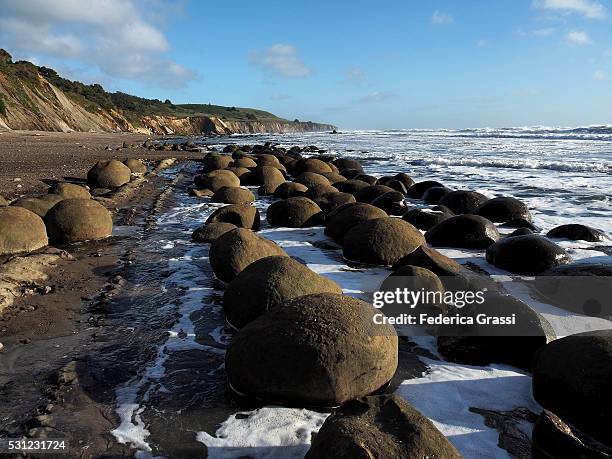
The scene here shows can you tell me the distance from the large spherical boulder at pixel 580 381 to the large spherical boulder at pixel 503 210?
555cm

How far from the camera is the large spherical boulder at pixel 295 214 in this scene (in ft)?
25.9

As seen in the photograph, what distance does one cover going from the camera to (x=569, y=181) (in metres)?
14.2

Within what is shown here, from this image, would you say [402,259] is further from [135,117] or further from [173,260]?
[135,117]

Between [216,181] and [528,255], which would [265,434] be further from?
[216,181]

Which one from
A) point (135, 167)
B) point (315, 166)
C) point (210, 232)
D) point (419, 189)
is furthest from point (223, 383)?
point (135, 167)

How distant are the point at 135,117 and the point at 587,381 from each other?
70.5 meters

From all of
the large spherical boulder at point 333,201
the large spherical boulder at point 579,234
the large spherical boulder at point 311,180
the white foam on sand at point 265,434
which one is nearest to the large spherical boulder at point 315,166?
the large spherical boulder at point 311,180

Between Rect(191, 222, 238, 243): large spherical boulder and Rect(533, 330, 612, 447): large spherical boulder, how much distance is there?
184 inches

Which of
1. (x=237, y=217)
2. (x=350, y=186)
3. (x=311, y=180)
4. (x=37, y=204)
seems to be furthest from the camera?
(x=311, y=180)

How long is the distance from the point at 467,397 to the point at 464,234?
158 inches

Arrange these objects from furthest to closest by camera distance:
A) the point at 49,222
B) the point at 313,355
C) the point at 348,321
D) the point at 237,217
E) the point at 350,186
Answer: the point at 350,186
the point at 237,217
the point at 49,222
the point at 348,321
the point at 313,355

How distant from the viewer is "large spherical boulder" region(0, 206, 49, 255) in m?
5.54

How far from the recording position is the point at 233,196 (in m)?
10.2

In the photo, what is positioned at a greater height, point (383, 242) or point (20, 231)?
point (20, 231)
